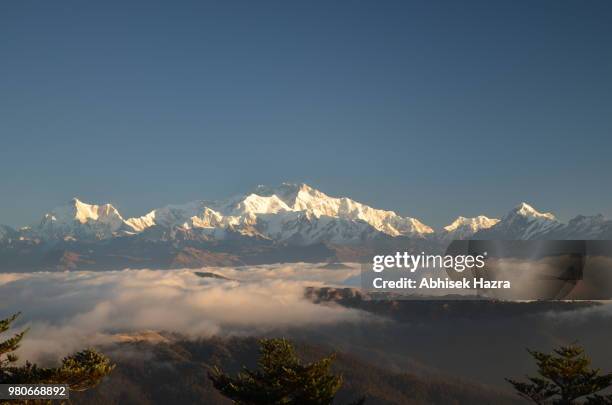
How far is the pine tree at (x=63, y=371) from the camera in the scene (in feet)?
167

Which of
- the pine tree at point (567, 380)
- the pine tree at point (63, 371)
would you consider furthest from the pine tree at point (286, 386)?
the pine tree at point (567, 380)

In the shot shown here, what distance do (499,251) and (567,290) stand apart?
28296mm

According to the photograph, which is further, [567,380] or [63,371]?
[567,380]

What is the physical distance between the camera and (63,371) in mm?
50406

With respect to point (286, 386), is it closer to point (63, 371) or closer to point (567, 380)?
point (63, 371)

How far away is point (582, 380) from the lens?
69.6 metres

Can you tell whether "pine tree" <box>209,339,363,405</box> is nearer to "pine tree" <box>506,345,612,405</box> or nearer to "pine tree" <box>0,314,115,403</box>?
"pine tree" <box>0,314,115,403</box>

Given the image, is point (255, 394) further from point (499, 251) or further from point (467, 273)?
point (499, 251)

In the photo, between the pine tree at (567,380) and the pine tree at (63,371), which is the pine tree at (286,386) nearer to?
the pine tree at (63,371)

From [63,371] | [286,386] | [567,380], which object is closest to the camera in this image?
[63,371]

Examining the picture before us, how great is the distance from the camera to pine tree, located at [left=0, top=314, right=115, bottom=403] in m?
51.0

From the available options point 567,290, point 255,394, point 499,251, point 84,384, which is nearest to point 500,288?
point 499,251

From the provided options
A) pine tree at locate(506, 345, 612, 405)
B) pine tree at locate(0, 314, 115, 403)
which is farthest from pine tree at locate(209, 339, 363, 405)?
pine tree at locate(506, 345, 612, 405)

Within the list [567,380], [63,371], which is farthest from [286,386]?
[567,380]
